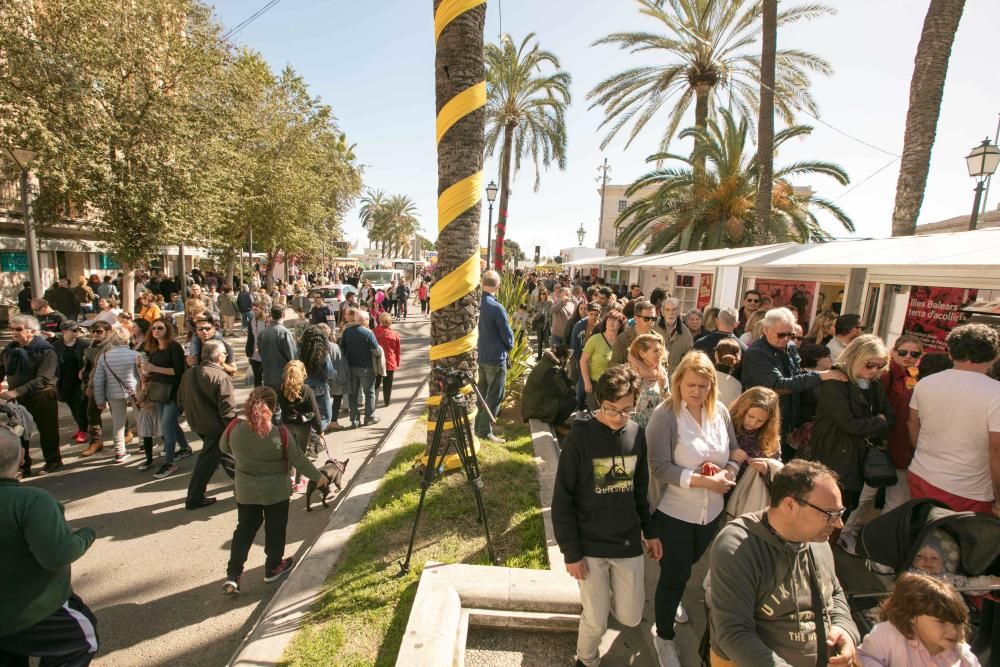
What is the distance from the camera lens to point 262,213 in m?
19.2

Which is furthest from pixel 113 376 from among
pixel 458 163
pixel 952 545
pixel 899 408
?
pixel 899 408

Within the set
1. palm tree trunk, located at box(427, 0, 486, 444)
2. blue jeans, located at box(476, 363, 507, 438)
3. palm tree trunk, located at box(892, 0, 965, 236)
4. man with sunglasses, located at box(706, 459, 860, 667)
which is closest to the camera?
man with sunglasses, located at box(706, 459, 860, 667)

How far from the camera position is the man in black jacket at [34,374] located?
5.07 m

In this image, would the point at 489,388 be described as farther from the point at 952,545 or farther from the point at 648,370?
the point at 952,545

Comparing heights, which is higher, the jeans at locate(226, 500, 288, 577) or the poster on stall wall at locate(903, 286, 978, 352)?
the poster on stall wall at locate(903, 286, 978, 352)

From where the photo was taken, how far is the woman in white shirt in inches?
106

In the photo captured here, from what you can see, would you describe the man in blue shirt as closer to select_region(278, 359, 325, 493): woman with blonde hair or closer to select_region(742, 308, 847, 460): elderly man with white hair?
select_region(278, 359, 325, 493): woman with blonde hair

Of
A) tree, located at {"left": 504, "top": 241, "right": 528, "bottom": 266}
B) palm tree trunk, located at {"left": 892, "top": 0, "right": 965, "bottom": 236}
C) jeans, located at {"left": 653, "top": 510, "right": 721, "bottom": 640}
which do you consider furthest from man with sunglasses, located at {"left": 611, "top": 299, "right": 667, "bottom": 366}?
tree, located at {"left": 504, "top": 241, "right": 528, "bottom": 266}

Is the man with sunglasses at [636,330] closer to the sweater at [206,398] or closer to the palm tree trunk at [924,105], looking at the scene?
the sweater at [206,398]

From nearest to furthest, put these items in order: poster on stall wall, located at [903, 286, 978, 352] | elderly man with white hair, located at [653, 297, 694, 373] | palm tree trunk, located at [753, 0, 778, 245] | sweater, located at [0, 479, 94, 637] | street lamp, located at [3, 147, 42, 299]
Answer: sweater, located at [0, 479, 94, 637]
poster on stall wall, located at [903, 286, 978, 352]
elderly man with white hair, located at [653, 297, 694, 373]
street lamp, located at [3, 147, 42, 299]
palm tree trunk, located at [753, 0, 778, 245]

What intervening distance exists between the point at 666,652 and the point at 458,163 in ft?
14.0

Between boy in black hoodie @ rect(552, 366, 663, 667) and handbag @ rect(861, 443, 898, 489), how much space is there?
2.08 m

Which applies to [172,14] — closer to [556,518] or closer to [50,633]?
[50,633]

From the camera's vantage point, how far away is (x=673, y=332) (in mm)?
6410
